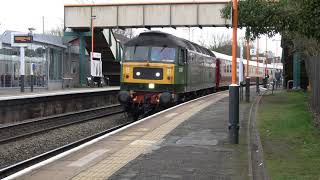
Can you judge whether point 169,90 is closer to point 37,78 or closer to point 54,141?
point 54,141

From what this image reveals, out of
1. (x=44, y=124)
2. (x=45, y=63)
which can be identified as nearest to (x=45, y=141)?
(x=44, y=124)

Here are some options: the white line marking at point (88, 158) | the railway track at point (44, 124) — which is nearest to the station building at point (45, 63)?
the railway track at point (44, 124)

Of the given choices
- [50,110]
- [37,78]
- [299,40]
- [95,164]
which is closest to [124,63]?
[50,110]

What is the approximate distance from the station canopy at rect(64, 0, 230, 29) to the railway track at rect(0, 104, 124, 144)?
16.6 metres

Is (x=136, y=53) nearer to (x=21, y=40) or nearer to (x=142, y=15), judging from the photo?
(x=21, y=40)

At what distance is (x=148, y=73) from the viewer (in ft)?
67.8

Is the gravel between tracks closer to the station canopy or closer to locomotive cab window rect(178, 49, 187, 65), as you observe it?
locomotive cab window rect(178, 49, 187, 65)

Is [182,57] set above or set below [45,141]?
above

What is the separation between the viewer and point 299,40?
74.1 feet

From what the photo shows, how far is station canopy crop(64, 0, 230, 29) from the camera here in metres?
44.1

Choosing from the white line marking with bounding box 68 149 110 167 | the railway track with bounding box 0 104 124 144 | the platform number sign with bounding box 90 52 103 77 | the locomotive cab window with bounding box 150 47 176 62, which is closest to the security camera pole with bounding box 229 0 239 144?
the white line marking with bounding box 68 149 110 167

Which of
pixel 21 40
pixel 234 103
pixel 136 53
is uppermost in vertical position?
pixel 21 40

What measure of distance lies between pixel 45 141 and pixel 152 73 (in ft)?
19.3

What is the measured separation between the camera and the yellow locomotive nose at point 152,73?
67.5ft
